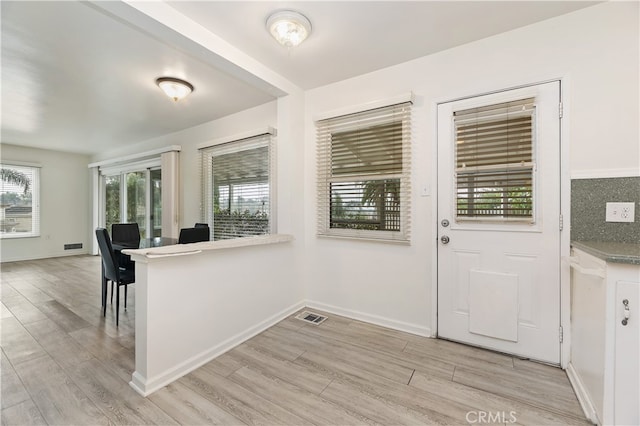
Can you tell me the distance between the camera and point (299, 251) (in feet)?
10.0

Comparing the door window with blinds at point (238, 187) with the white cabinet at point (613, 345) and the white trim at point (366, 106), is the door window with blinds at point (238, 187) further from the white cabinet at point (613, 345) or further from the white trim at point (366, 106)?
the white cabinet at point (613, 345)

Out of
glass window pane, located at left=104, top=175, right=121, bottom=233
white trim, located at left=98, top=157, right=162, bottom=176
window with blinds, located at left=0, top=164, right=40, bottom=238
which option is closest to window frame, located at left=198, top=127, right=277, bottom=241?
white trim, located at left=98, top=157, right=162, bottom=176

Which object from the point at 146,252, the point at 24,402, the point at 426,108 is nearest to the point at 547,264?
the point at 426,108

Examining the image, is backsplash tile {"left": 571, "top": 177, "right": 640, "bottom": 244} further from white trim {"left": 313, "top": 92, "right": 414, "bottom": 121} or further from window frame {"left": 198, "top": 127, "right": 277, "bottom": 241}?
window frame {"left": 198, "top": 127, "right": 277, "bottom": 241}

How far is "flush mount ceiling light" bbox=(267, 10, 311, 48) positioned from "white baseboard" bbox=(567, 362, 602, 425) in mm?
2946

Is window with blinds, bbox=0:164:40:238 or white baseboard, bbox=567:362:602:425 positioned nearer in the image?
white baseboard, bbox=567:362:602:425

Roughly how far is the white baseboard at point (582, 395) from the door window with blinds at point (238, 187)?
308 centimetres

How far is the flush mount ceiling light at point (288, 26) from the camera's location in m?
1.87

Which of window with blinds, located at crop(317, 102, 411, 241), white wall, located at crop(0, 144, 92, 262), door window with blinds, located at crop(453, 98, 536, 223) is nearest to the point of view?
door window with blinds, located at crop(453, 98, 536, 223)

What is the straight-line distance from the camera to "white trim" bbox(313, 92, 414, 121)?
2.41 metres

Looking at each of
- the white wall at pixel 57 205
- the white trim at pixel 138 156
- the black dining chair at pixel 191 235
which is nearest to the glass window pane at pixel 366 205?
the black dining chair at pixel 191 235

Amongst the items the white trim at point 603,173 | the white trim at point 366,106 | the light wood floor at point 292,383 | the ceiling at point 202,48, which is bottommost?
the light wood floor at point 292,383

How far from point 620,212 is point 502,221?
637 mm

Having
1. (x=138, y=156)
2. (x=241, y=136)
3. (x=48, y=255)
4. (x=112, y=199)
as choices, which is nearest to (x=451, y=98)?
(x=241, y=136)
